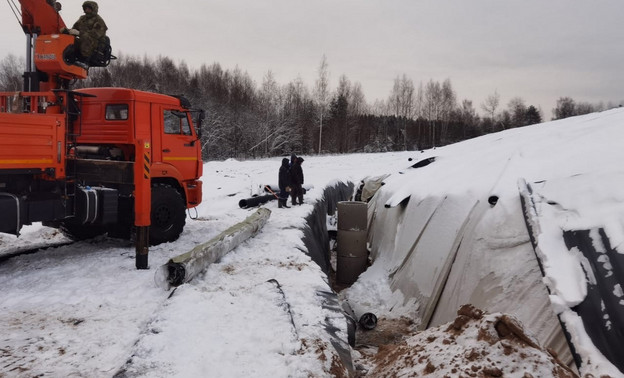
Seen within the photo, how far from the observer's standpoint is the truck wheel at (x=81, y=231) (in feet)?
24.0

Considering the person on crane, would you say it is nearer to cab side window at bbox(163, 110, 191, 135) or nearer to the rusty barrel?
cab side window at bbox(163, 110, 191, 135)

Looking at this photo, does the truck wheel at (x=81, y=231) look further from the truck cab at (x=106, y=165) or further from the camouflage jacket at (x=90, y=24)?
the camouflage jacket at (x=90, y=24)

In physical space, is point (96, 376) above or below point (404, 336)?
above

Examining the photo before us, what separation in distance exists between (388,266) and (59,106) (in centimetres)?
649

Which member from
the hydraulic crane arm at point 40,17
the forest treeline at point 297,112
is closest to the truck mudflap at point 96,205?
the hydraulic crane arm at point 40,17

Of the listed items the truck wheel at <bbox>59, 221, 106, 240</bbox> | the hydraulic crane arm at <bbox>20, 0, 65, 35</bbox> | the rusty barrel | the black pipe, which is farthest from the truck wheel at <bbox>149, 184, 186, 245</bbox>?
the black pipe

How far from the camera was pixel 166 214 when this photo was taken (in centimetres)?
710

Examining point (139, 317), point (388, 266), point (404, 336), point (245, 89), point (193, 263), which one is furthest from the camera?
point (245, 89)

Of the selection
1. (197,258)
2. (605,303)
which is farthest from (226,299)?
(605,303)

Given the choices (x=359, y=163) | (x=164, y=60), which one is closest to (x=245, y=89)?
(x=164, y=60)

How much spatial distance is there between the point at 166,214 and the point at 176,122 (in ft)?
5.95

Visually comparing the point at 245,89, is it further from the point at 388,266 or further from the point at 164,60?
the point at 388,266

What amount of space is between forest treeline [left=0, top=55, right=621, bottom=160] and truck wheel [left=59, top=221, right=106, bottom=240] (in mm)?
30121

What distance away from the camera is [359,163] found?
32.9m
